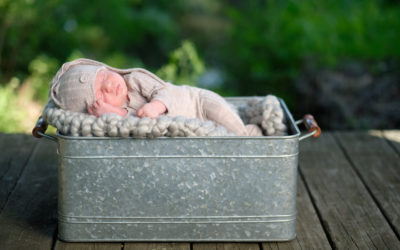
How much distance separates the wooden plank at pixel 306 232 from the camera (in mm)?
1829

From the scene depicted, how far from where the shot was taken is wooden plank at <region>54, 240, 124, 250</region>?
179 cm

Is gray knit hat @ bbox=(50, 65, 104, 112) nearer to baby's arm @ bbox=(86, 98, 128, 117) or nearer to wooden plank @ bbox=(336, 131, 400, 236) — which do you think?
baby's arm @ bbox=(86, 98, 128, 117)

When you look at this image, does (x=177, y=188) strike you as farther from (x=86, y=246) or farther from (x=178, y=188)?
(x=86, y=246)

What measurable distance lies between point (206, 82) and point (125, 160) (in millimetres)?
4592

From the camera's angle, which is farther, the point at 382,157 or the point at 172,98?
the point at 382,157

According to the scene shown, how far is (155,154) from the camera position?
170 cm

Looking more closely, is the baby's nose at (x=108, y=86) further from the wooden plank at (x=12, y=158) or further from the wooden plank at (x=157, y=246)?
the wooden plank at (x=12, y=158)

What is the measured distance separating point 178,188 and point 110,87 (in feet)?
1.46

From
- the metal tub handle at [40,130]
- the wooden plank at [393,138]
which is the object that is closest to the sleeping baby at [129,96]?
the metal tub handle at [40,130]

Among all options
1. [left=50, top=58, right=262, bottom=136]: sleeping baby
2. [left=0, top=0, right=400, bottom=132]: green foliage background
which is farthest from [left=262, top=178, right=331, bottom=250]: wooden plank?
[left=0, top=0, right=400, bottom=132]: green foliage background

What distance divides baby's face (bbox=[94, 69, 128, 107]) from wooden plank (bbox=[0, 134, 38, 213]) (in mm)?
695

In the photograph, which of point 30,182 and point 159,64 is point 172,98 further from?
point 159,64

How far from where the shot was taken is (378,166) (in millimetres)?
2607

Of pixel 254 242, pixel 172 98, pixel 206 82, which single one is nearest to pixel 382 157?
pixel 254 242
